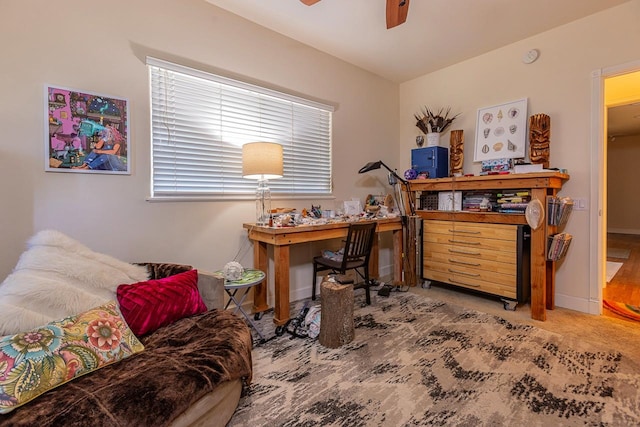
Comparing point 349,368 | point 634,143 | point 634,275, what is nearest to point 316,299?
point 349,368

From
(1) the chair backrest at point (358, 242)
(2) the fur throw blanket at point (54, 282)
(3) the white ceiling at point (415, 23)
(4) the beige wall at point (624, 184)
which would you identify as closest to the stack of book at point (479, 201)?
(1) the chair backrest at point (358, 242)

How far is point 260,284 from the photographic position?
9.35ft

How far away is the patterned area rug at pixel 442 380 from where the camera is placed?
5.06 ft

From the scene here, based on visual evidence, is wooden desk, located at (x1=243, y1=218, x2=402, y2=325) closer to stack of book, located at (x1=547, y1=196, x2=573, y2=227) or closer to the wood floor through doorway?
stack of book, located at (x1=547, y1=196, x2=573, y2=227)

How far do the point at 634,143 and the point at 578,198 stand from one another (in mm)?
7489

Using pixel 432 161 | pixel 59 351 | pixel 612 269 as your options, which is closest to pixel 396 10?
pixel 432 161

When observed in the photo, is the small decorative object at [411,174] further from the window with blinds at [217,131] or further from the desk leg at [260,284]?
the desk leg at [260,284]

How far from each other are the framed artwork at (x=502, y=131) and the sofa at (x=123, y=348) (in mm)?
3266

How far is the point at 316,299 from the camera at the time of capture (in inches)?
130

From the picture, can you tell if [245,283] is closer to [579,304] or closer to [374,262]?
[374,262]

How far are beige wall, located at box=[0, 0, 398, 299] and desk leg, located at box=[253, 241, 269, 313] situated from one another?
0.12m

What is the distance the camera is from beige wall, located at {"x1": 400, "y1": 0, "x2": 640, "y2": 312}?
108 inches

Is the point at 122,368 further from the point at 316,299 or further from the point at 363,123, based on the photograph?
the point at 363,123

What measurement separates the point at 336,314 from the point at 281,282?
1.88ft
